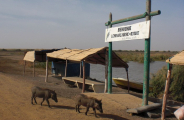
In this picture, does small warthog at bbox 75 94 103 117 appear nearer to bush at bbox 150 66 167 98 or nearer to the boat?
bush at bbox 150 66 167 98

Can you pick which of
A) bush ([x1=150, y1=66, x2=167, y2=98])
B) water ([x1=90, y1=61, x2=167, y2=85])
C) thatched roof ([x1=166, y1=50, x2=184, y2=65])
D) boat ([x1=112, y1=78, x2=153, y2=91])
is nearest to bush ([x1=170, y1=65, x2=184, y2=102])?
bush ([x1=150, y1=66, x2=167, y2=98])

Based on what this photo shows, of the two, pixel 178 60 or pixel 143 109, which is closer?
pixel 178 60

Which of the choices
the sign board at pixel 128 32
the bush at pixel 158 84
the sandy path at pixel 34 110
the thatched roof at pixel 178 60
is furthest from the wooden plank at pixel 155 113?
the bush at pixel 158 84

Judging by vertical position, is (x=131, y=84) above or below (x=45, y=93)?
below

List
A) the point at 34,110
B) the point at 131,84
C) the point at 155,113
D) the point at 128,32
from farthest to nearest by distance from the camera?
the point at 131,84 < the point at 128,32 < the point at 155,113 < the point at 34,110

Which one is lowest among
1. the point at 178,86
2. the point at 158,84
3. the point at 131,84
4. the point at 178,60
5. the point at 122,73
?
the point at 122,73

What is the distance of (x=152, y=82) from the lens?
49.1 ft

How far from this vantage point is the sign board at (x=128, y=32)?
26.0 ft

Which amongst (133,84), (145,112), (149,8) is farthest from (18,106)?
(133,84)

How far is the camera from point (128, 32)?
873cm

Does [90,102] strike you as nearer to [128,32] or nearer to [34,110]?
[34,110]

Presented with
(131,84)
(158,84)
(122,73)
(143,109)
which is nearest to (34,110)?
(143,109)

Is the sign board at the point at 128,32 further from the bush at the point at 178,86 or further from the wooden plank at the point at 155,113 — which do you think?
the bush at the point at 178,86

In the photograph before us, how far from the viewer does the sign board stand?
7918 mm
